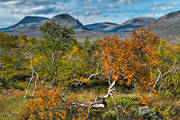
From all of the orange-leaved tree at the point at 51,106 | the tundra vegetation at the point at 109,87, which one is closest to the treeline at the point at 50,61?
the tundra vegetation at the point at 109,87

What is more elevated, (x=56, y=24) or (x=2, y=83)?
(x=56, y=24)

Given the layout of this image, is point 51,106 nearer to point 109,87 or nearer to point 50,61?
point 109,87

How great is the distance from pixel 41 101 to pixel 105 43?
5.62 meters

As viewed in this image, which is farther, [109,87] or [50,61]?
[50,61]

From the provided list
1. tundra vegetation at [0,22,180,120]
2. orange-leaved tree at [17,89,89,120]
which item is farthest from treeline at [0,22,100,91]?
orange-leaved tree at [17,89,89,120]

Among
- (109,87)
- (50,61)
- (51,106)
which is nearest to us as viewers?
(51,106)

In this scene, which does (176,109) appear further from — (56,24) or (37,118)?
(56,24)

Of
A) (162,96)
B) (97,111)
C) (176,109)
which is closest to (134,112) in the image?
(97,111)

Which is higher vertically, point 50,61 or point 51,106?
point 50,61

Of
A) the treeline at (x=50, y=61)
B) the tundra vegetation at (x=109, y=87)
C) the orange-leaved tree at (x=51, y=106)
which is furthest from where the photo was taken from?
the treeline at (x=50, y=61)

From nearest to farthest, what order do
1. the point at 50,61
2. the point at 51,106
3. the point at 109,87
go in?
the point at 51,106
the point at 109,87
the point at 50,61

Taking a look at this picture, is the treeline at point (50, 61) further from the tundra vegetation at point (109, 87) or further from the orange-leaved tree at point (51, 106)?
the orange-leaved tree at point (51, 106)

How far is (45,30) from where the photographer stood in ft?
77.9

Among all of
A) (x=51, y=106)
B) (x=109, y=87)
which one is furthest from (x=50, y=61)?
(x=51, y=106)
